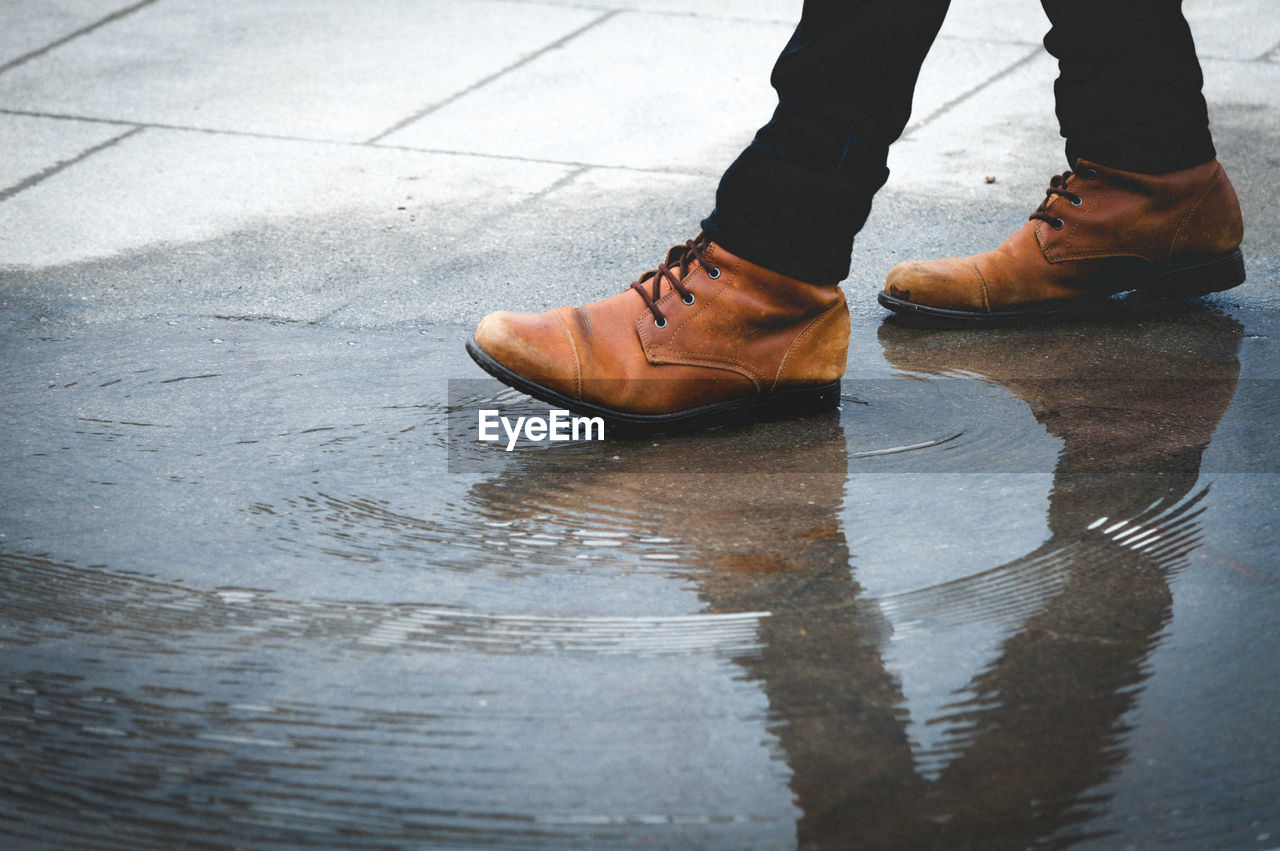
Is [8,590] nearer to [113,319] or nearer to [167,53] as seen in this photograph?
[113,319]

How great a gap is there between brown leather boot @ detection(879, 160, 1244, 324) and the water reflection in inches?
5.3

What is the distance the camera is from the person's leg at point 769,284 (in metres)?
2.08

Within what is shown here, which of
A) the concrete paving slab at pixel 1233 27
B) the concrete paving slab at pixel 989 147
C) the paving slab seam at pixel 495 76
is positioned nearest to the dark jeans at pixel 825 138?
the concrete paving slab at pixel 989 147

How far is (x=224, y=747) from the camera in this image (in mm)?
1479

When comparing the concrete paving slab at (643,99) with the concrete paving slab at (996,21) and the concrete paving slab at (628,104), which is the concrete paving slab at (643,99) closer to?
the concrete paving slab at (628,104)

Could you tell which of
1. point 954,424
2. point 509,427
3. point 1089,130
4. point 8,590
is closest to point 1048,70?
point 1089,130

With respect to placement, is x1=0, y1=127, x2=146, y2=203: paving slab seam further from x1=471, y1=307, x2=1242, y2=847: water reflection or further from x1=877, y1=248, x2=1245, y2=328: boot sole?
x1=877, y1=248, x2=1245, y2=328: boot sole

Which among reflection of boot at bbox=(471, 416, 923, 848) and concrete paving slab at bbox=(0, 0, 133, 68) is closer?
reflection of boot at bbox=(471, 416, 923, 848)

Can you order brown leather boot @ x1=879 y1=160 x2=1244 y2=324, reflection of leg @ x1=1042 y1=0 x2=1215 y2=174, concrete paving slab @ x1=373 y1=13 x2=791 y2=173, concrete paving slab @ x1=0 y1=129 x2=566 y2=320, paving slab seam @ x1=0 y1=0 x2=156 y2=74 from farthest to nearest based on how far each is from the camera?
paving slab seam @ x1=0 y1=0 x2=156 y2=74 → concrete paving slab @ x1=373 y1=13 x2=791 y2=173 → concrete paving slab @ x1=0 y1=129 x2=566 y2=320 → brown leather boot @ x1=879 y1=160 x2=1244 y2=324 → reflection of leg @ x1=1042 y1=0 x2=1215 y2=174

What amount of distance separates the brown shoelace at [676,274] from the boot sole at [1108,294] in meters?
0.56

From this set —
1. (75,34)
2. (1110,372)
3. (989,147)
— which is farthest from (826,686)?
(75,34)

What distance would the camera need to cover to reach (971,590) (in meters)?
1.76

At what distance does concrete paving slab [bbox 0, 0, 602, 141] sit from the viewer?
3.96 meters

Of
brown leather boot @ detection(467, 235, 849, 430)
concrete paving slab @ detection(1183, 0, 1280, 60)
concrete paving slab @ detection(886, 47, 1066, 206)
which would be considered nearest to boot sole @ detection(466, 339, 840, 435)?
brown leather boot @ detection(467, 235, 849, 430)
